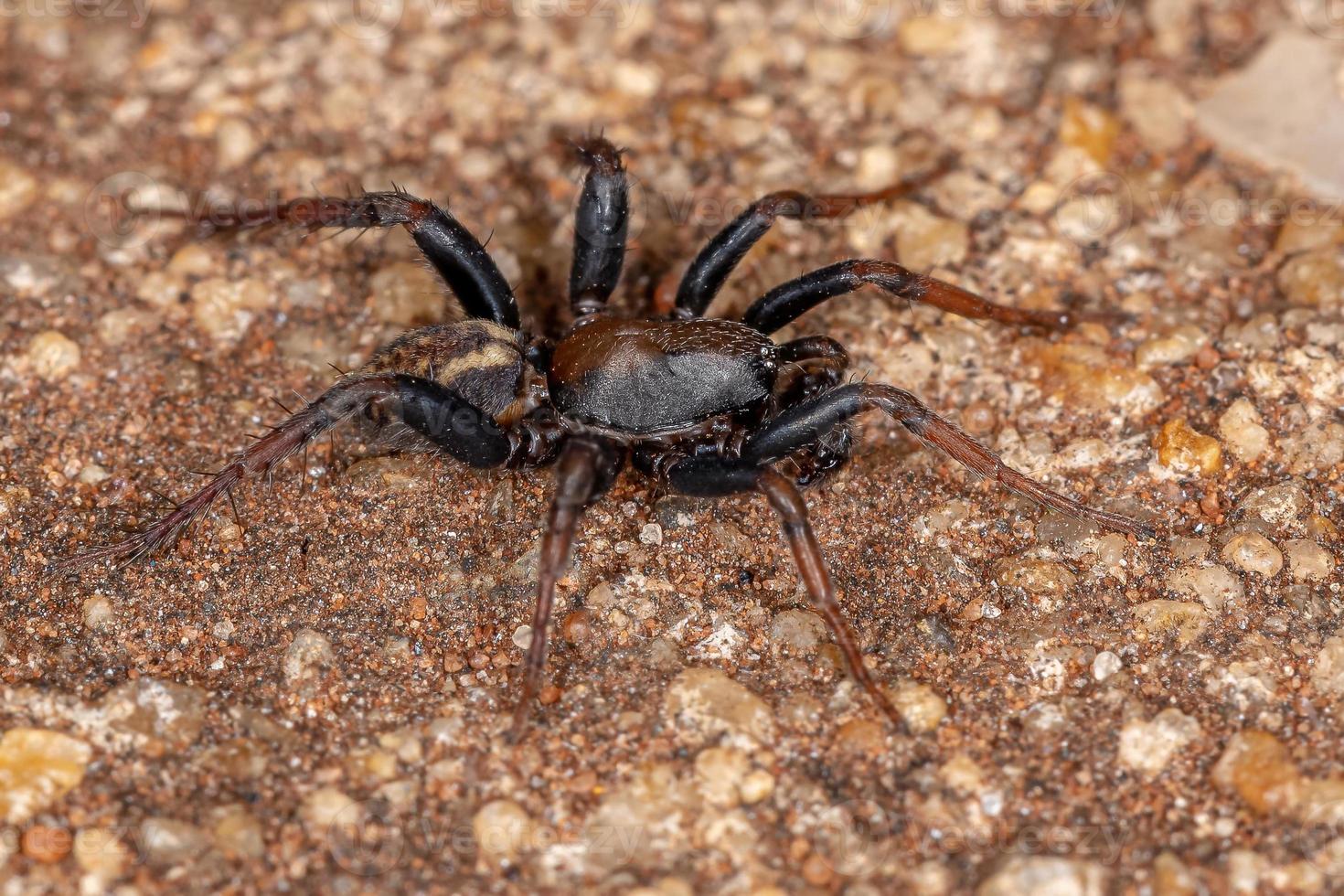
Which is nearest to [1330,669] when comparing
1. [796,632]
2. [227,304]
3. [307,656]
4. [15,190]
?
[796,632]

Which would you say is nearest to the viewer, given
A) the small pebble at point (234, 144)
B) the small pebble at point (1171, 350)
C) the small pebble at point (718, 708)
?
the small pebble at point (718, 708)

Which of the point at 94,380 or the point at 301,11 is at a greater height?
the point at 301,11

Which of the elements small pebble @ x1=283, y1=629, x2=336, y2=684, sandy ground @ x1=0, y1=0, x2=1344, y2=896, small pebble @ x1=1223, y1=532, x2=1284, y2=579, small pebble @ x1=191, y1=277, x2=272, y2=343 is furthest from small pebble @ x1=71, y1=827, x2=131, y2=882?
small pebble @ x1=1223, y1=532, x2=1284, y2=579

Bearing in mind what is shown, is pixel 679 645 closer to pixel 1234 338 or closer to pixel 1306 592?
pixel 1306 592

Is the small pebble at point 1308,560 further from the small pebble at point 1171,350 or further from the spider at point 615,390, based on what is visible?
the small pebble at point 1171,350

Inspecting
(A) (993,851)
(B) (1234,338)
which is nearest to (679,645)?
(A) (993,851)

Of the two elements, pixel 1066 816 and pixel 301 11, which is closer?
pixel 1066 816

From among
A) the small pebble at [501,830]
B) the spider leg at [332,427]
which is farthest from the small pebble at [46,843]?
the small pebble at [501,830]
